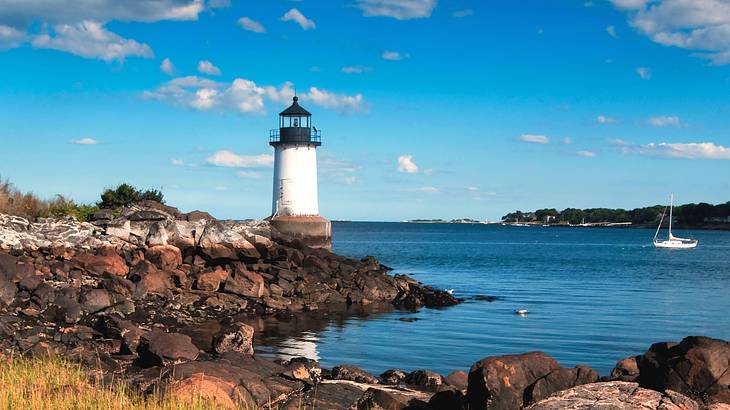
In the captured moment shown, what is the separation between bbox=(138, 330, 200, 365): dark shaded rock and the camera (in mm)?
14164

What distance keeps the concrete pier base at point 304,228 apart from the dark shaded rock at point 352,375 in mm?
32246

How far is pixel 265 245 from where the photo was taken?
120ft

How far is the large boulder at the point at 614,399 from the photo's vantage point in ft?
28.5

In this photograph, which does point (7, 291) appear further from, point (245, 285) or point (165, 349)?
point (165, 349)

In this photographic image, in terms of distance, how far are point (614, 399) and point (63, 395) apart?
21.4ft

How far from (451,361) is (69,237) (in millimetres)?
16932

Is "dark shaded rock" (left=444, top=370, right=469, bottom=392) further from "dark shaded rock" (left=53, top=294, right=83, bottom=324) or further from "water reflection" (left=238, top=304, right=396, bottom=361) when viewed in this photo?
"dark shaded rock" (left=53, top=294, right=83, bottom=324)

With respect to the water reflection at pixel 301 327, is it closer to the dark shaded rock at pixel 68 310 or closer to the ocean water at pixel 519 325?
the ocean water at pixel 519 325

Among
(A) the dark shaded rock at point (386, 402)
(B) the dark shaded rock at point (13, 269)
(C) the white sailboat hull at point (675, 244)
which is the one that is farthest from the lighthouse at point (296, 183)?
(C) the white sailboat hull at point (675, 244)

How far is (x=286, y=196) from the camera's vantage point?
161 feet

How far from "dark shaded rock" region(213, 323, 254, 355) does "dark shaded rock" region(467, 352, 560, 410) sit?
6777 millimetres

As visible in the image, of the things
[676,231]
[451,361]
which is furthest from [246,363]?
[676,231]

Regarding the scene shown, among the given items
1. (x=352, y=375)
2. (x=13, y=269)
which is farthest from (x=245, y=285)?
(x=352, y=375)

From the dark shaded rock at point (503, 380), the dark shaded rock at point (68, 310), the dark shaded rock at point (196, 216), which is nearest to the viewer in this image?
the dark shaded rock at point (503, 380)
